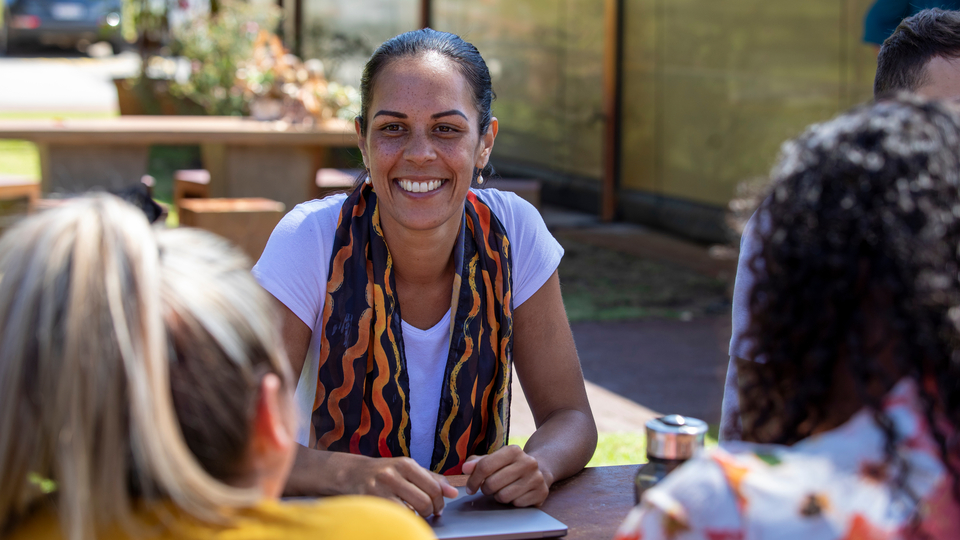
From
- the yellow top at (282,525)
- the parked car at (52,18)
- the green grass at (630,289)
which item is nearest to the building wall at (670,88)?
the green grass at (630,289)

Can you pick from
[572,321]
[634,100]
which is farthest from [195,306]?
[634,100]

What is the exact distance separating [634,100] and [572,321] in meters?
3.64

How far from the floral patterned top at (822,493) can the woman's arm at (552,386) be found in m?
0.84

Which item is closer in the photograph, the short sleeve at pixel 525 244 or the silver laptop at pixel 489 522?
the silver laptop at pixel 489 522

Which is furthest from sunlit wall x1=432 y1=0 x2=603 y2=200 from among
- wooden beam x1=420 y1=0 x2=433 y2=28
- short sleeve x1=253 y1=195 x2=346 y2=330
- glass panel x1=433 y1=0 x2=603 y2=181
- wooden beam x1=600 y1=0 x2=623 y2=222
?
short sleeve x1=253 y1=195 x2=346 y2=330

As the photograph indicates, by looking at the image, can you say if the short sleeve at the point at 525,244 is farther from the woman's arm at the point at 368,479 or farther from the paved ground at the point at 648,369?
the paved ground at the point at 648,369

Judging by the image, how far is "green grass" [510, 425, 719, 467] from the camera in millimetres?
3822

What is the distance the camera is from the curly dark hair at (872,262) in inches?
39.8

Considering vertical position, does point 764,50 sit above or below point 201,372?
above

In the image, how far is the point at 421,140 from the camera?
2.26 meters

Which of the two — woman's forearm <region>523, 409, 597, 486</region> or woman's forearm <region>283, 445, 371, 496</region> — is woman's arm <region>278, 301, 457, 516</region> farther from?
woman's forearm <region>523, 409, 597, 486</region>

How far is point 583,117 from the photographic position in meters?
9.62

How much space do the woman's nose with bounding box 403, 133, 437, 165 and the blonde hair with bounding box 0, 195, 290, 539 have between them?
4.32 feet

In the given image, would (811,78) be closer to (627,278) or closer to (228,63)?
(627,278)
